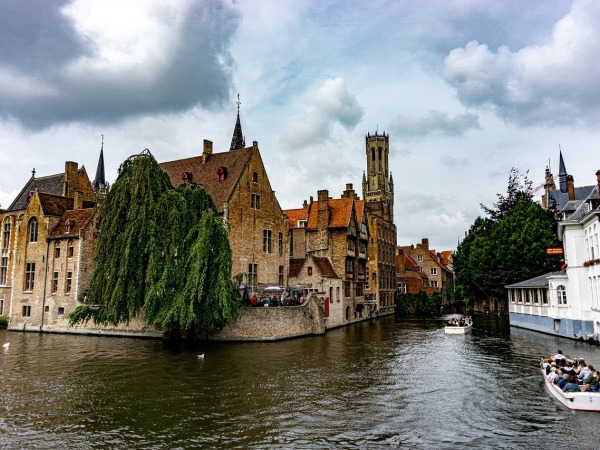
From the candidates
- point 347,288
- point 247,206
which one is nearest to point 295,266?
point 347,288

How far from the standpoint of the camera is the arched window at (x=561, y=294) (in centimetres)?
3288

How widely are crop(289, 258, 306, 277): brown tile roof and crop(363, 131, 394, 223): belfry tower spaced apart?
72162 millimetres

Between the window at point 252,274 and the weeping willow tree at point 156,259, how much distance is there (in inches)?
342

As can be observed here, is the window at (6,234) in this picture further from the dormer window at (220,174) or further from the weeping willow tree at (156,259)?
the dormer window at (220,174)

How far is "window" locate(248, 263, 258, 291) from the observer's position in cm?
3797

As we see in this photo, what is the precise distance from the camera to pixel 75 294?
1451 inches

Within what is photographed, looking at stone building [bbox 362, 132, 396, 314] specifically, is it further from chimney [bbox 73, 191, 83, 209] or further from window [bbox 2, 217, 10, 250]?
window [bbox 2, 217, 10, 250]

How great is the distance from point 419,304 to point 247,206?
122 ft

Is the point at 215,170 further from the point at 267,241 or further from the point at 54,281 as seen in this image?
the point at 54,281

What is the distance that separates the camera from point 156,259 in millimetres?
27609

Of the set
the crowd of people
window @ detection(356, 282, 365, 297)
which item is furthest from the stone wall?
the crowd of people

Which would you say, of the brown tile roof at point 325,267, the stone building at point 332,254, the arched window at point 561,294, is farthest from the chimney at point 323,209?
the arched window at point 561,294

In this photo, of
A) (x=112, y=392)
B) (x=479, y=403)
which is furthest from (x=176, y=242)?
(x=479, y=403)

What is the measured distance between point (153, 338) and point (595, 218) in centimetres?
3030
